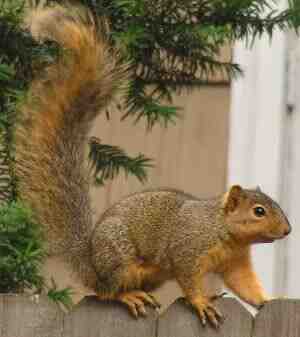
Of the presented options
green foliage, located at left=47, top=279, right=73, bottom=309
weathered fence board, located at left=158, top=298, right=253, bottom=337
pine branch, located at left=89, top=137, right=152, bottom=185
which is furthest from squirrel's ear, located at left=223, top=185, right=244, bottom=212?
green foliage, located at left=47, top=279, right=73, bottom=309

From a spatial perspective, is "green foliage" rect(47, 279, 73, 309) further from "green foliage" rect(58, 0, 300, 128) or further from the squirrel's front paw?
"green foliage" rect(58, 0, 300, 128)

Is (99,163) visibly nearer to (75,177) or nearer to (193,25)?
(75,177)

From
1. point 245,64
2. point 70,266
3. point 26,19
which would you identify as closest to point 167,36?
point 26,19

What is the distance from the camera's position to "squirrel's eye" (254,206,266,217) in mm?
4121

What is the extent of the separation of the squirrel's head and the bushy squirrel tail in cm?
38

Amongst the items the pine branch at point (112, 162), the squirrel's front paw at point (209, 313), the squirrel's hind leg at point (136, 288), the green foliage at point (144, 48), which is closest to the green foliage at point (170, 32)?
the green foliage at point (144, 48)

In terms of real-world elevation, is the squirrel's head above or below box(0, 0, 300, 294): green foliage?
below

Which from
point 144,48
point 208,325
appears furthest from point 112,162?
point 208,325

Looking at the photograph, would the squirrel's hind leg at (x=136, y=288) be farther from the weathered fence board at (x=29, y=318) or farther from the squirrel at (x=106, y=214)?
the weathered fence board at (x=29, y=318)

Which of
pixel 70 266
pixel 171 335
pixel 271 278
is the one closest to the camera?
pixel 171 335

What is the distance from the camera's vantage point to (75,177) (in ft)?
Result: 13.8

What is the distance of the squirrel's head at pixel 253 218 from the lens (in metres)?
4.08

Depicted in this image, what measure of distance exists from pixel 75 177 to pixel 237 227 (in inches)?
17.4

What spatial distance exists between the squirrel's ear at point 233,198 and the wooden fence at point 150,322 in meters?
0.34
